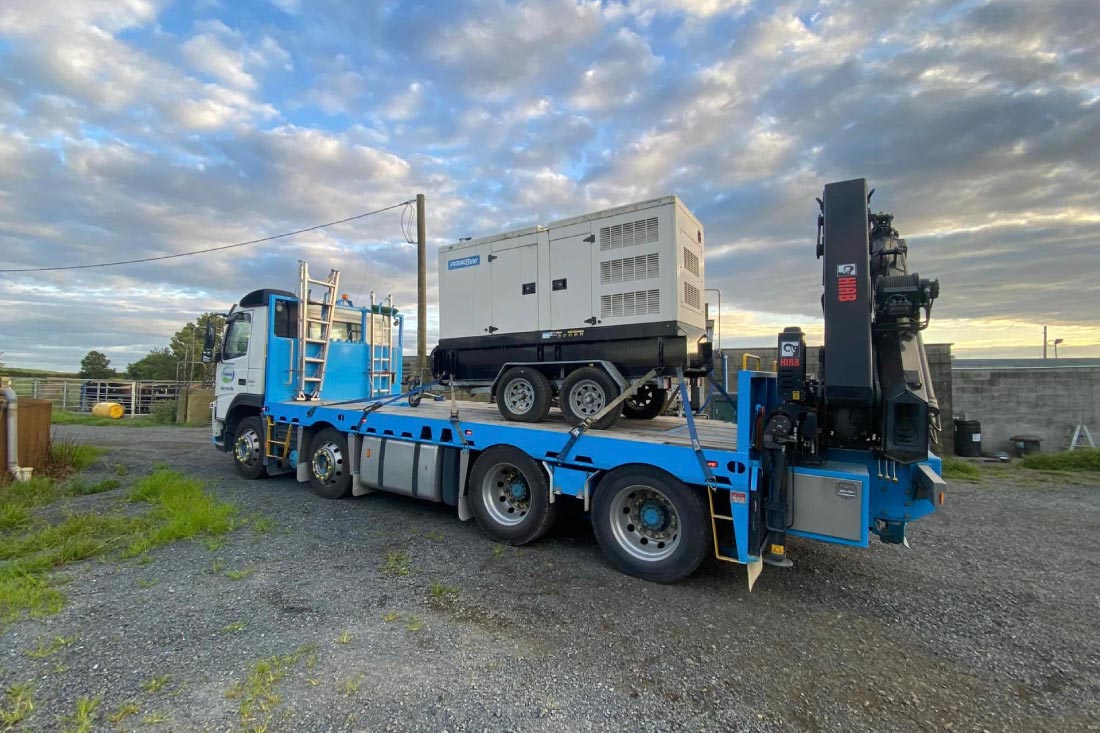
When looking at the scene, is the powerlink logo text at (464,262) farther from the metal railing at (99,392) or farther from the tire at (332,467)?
the metal railing at (99,392)

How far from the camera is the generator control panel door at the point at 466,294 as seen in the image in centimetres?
652

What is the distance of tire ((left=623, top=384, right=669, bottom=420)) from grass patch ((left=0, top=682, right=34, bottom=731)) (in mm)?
5401

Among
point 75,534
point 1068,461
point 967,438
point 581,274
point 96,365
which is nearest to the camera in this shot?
point 75,534

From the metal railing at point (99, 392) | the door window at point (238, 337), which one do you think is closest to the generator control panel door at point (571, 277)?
the door window at point (238, 337)

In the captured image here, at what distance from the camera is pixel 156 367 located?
4141 centimetres

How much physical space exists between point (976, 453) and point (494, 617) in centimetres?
1260

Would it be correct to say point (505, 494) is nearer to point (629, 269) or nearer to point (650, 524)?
point (650, 524)

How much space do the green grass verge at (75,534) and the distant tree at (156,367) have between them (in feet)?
131

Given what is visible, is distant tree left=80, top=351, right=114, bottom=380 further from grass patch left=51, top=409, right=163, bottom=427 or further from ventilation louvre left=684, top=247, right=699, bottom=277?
ventilation louvre left=684, top=247, right=699, bottom=277

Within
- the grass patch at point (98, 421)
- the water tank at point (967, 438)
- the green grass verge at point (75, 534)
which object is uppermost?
the water tank at point (967, 438)

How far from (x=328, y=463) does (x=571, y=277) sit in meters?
4.36

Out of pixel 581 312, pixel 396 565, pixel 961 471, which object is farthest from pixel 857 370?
pixel 961 471

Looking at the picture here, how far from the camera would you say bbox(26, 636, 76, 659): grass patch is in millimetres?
3167

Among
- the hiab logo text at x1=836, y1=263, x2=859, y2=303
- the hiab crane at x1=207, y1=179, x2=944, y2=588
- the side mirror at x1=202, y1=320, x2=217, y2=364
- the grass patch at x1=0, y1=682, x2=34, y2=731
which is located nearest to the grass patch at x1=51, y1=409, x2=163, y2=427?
the side mirror at x1=202, y1=320, x2=217, y2=364
